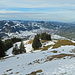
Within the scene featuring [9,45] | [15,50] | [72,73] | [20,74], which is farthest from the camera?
[9,45]

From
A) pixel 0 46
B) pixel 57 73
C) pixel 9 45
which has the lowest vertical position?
pixel 9 45

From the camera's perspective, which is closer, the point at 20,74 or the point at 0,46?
the point at 20,74

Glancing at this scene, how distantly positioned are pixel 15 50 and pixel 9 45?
105 feet

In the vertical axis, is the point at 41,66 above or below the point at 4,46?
above

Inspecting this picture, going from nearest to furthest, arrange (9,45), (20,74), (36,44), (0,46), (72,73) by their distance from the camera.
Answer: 1. (72,73)
2. (20,74)
3. (0,46)
4. (36,44)
5. (9,45)

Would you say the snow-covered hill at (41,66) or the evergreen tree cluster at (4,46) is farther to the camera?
the evergreen tree cluster at (4,46)

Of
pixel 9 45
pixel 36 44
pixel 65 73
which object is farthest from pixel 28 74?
pixel 9 45

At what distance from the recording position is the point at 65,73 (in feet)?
44.1

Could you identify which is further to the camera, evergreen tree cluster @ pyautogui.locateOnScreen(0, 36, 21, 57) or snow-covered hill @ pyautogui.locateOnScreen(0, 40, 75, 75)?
evergreen tree cluster @ pyautogui.locateOnScreen(0, 36, 21, 57)

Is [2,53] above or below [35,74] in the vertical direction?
below

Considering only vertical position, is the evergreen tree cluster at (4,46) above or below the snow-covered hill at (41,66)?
below

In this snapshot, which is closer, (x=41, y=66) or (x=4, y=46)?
(x=41, y=66)

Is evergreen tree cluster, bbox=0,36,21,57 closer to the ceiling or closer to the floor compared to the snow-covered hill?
closer to the floor

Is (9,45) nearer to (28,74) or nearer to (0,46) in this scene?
(0,46)
